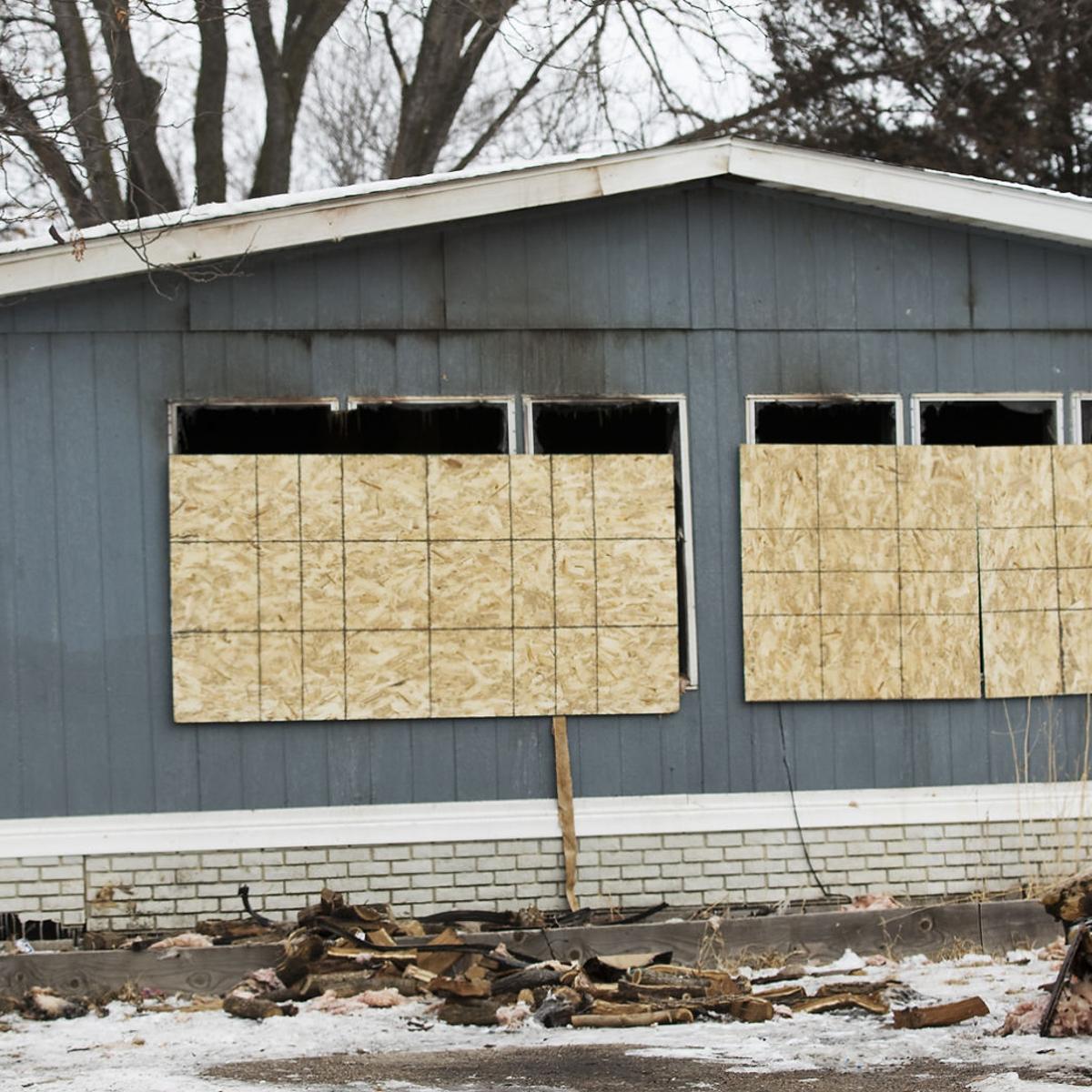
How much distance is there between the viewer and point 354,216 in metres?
8.48

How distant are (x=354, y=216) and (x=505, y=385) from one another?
1.22 m

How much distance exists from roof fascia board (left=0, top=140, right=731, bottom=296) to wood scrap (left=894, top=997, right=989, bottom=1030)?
14.4 ft

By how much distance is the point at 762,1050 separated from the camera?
6.73 metres

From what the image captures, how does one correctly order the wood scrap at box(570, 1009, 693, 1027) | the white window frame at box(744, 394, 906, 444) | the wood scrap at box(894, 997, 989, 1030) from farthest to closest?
the white window frame at box(744, 394, 906, 444) → the wood scrap at box(570, 1009, 693, 1027) → the wood scrap at box(894, 997, 989, 1030)

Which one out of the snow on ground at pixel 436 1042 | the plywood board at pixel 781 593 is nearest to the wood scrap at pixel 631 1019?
the snow on ground at pixel 436 1042

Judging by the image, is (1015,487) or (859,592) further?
(1015,487)

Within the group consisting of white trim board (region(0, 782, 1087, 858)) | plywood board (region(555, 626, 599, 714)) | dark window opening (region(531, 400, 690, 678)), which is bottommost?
white trim board (region(0, 782, 1087, 858))

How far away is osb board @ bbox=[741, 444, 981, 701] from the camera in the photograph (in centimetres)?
897

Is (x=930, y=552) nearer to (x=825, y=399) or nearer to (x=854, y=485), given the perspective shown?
(x=854, y=485)

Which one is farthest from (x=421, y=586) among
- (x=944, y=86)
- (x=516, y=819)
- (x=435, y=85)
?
(x=944, y=86)

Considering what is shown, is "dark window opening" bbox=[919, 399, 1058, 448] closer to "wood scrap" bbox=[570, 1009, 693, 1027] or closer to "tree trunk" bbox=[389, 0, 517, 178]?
"wood scrap" bbox=[570, 1009, 693, 1027]

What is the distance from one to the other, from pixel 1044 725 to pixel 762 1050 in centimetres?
323

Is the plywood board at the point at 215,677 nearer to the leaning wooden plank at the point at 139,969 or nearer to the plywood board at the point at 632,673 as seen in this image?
the leaning wooden plank at the point at 139,969

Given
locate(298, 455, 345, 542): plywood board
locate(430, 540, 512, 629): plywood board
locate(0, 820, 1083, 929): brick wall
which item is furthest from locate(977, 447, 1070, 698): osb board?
locate(298, 455, 345, 542): plywood board
